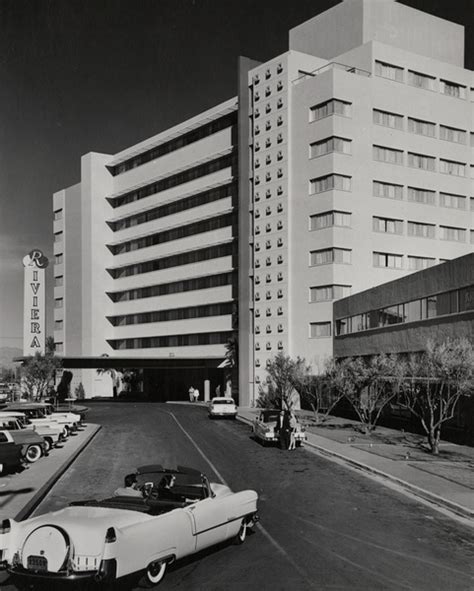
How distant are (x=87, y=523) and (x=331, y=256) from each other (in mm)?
47217

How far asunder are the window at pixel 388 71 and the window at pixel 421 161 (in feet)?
22.4

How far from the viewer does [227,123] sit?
68.0m

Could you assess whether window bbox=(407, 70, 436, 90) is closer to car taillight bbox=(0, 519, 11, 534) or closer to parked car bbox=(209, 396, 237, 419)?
parked car bbox=(209, 396, 237, 419)

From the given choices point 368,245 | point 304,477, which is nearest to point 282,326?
point 368,245

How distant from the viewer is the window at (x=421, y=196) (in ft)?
194

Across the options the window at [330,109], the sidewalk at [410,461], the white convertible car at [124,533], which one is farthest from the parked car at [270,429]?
the window at [330,109]

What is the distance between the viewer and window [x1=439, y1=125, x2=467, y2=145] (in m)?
60.8

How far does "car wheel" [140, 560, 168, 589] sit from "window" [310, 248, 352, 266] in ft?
152

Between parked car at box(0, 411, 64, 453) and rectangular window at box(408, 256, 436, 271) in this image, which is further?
rectangular window at box(408, 256, 436, 271)

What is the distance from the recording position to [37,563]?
27.0ft

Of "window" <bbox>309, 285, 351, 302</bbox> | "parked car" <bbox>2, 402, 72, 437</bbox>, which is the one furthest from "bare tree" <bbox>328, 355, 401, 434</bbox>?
"window" <bbox>309, 285, 351, 302</bbox>

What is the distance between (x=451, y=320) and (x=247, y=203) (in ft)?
109

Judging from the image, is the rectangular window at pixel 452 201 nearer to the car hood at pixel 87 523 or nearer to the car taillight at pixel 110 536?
the car hood at pixel 87 523

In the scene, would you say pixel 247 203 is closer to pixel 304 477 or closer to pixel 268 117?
pixel 268 117
